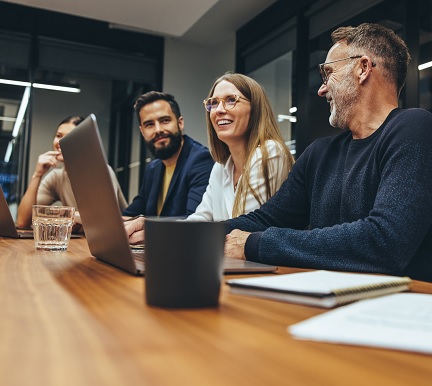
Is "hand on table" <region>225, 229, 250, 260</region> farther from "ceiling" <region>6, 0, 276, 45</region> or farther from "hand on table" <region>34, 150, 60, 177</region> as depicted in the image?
"ceiling" <region>6, 0, 276, 45</region>

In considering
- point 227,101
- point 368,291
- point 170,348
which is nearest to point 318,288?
point 368,291

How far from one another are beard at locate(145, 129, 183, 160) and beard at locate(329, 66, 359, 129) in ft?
5.19

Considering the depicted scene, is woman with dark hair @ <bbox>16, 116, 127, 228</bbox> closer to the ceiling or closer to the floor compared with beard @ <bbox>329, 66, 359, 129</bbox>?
closer to the floor

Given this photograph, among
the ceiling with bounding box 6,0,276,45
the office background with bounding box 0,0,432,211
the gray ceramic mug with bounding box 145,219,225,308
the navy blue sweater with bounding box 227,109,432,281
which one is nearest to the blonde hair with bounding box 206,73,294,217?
the navy blue sweater with bounding box 227,109,432,281

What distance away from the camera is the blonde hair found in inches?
72.2

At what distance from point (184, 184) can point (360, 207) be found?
152 centimetres

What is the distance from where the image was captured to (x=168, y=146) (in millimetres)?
3029

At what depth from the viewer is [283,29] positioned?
4.24 m

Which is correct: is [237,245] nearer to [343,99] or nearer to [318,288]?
[318,288]

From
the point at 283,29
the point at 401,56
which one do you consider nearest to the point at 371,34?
the point at 401,56

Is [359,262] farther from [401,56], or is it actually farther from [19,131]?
[19,131]

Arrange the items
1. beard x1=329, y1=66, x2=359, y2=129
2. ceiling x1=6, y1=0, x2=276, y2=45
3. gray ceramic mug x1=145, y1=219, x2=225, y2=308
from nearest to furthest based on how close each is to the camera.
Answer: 1. gray ceramic mug x1=145, y1=219, x2=225, y2=308
2. beard x1=329, y1=66, x2=359, y2=129
3. ceiling x1=6, y1=0, x2=276, y2=45

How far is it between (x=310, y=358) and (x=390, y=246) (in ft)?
2.31

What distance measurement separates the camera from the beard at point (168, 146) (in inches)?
118
